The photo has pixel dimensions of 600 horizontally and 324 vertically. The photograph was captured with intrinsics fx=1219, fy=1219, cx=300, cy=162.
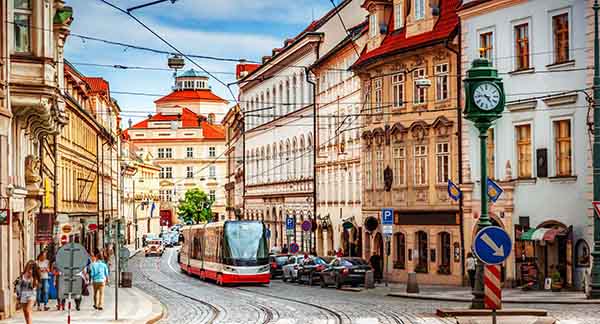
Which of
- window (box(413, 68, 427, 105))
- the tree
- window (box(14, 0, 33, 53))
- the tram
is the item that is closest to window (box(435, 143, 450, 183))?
window (box(413, 68, 427, 105))

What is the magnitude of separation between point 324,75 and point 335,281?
959 inches

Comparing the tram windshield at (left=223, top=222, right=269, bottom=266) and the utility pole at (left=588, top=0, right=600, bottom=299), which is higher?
the utility pole at (left=588, top=0, right=600, bottom=299)

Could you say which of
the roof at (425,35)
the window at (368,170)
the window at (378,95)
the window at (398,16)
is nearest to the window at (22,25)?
the roof at (425,35)

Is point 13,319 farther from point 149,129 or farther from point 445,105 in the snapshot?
point 149,129

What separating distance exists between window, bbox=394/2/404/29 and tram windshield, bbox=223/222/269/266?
10.6 meters

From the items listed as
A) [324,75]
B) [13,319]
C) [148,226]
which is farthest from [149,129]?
[13,319]

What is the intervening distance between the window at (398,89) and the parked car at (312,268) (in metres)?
7.36

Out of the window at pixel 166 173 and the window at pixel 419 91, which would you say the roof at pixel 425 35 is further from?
the window at pixel 166 173

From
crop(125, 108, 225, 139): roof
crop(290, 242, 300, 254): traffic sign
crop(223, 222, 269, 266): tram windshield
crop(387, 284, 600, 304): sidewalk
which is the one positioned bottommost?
crop(387, 284, 600, 304): sidewalk

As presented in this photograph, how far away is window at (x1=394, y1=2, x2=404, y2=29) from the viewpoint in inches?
2084

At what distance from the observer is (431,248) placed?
164 feet

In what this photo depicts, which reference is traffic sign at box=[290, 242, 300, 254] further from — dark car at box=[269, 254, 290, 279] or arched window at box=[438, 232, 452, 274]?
arched window at box=[438, 232, 452, 274]

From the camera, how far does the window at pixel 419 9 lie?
50.5 meters

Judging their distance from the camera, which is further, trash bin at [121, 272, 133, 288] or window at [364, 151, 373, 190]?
window at [364, 151, 373, 190]
